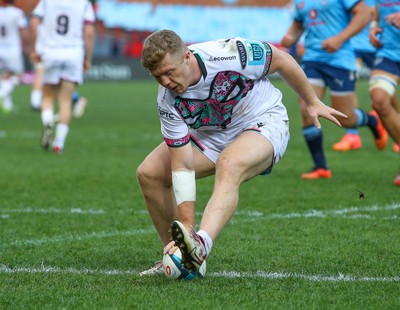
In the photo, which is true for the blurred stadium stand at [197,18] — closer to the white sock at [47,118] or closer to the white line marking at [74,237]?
the white sock at [47,118]

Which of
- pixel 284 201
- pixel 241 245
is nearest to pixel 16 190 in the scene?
pixel 284 201

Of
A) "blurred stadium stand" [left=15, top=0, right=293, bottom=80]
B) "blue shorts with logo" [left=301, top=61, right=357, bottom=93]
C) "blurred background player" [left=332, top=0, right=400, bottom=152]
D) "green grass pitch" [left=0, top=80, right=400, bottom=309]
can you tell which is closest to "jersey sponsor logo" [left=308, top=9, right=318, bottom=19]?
"blue shorts with logo" [left=301, top=61, right=357, bottom=93]

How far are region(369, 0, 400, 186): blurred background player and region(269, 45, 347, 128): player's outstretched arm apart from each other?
3.49 meters

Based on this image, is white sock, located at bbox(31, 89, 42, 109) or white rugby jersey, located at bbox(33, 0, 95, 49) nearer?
white rugby jersey, located at bbox(33, 0, 95, 49)

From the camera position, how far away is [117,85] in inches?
1275

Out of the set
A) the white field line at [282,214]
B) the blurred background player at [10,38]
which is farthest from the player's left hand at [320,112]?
the blurred background player at [10,38]

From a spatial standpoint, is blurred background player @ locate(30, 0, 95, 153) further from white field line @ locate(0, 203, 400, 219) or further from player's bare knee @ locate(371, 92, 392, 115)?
player's bare knee @ locate(371, 92, 392, 115)

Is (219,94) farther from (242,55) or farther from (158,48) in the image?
(158,48)

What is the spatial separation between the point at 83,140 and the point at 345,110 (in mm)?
5302

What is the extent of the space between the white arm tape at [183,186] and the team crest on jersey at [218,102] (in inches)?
12.2

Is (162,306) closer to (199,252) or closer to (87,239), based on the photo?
(199,252)

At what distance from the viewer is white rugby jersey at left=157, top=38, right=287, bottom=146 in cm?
507

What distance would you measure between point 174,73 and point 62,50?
7.82 m

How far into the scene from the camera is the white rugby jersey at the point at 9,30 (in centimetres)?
1847
